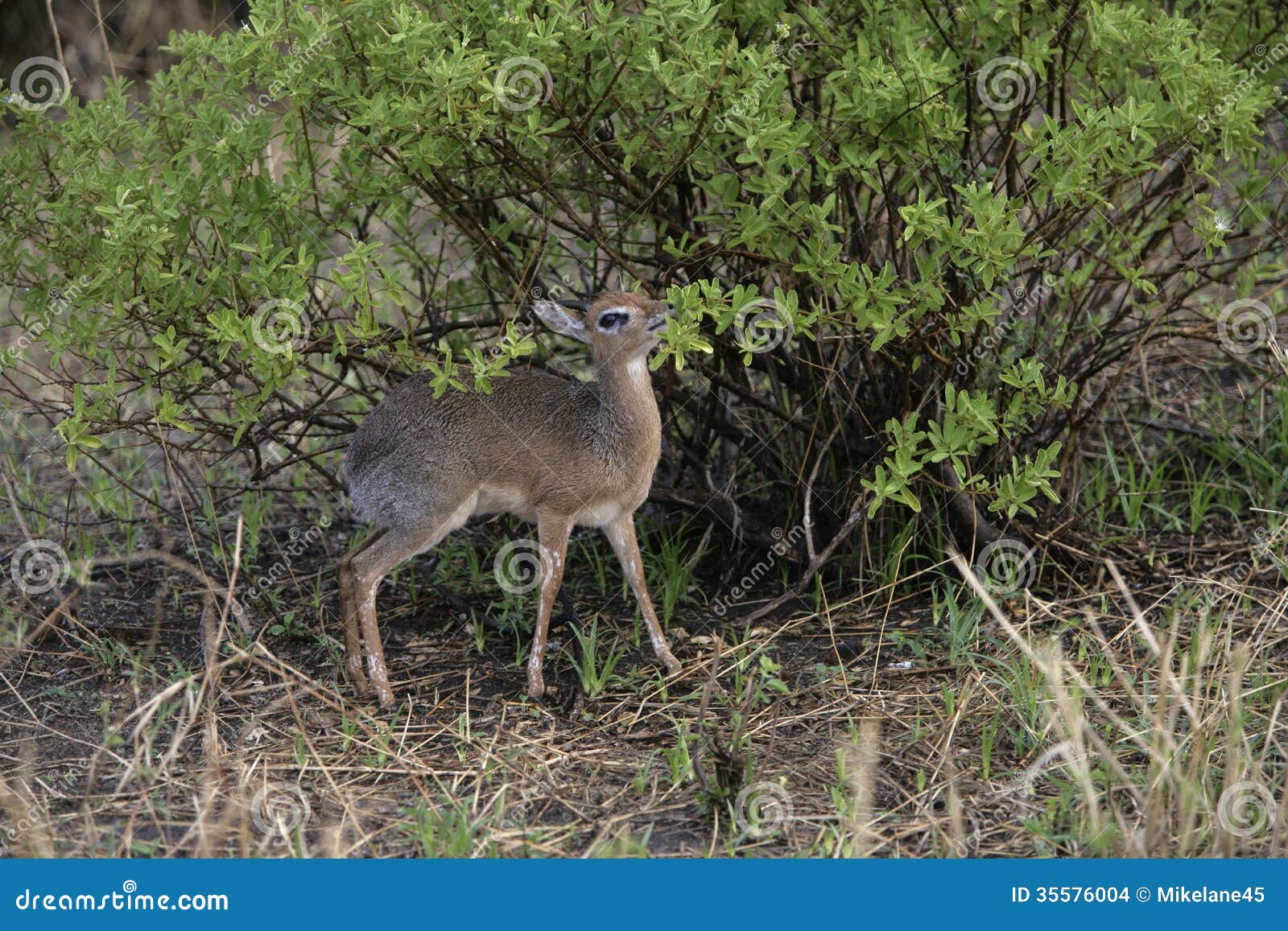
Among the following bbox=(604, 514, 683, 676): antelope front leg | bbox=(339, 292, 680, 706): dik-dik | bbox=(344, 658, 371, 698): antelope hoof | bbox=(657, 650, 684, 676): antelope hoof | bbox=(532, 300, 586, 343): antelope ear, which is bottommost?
bbox=(344, 658, 371, 698): antelope hoof

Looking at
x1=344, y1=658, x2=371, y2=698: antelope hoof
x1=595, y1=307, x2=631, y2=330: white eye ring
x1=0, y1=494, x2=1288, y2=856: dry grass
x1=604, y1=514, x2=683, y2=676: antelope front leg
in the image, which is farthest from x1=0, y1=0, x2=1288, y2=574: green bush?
x1=344, y1=658, x2=371, y2=698: antelope hoof

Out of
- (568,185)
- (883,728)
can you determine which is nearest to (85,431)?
(568,185)

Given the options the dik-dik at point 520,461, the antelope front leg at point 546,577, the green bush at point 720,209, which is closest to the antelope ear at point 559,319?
the dik-dik at point 520,461

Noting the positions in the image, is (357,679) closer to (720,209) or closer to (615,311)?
(615,311)

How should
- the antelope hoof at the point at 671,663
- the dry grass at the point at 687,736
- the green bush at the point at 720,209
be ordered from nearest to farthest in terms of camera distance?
the dry grass at the point at 687,736
the green bush at the point at 720,209
the antelope hoof at the point at 671,663

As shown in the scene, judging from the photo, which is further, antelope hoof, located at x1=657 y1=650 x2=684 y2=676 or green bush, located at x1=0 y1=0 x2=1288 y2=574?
antelope hoof, located at x1=657 y1=650 x2=684 y2=676

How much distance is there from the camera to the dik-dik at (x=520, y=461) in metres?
4.69

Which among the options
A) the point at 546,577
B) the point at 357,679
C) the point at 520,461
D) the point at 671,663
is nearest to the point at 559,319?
the point at 520,461

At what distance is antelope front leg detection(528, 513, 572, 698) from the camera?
4.70 meters

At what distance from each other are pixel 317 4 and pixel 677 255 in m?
1.40

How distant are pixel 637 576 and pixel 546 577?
364 millimetres

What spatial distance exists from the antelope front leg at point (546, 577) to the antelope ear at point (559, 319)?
64 cm

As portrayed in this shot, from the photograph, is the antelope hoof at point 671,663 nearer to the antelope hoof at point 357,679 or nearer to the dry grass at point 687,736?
the dry grass at point 687,736

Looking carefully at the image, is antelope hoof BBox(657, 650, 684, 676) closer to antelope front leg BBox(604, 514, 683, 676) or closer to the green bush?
antelope front leg BBox(604, 514, 683, 676)
